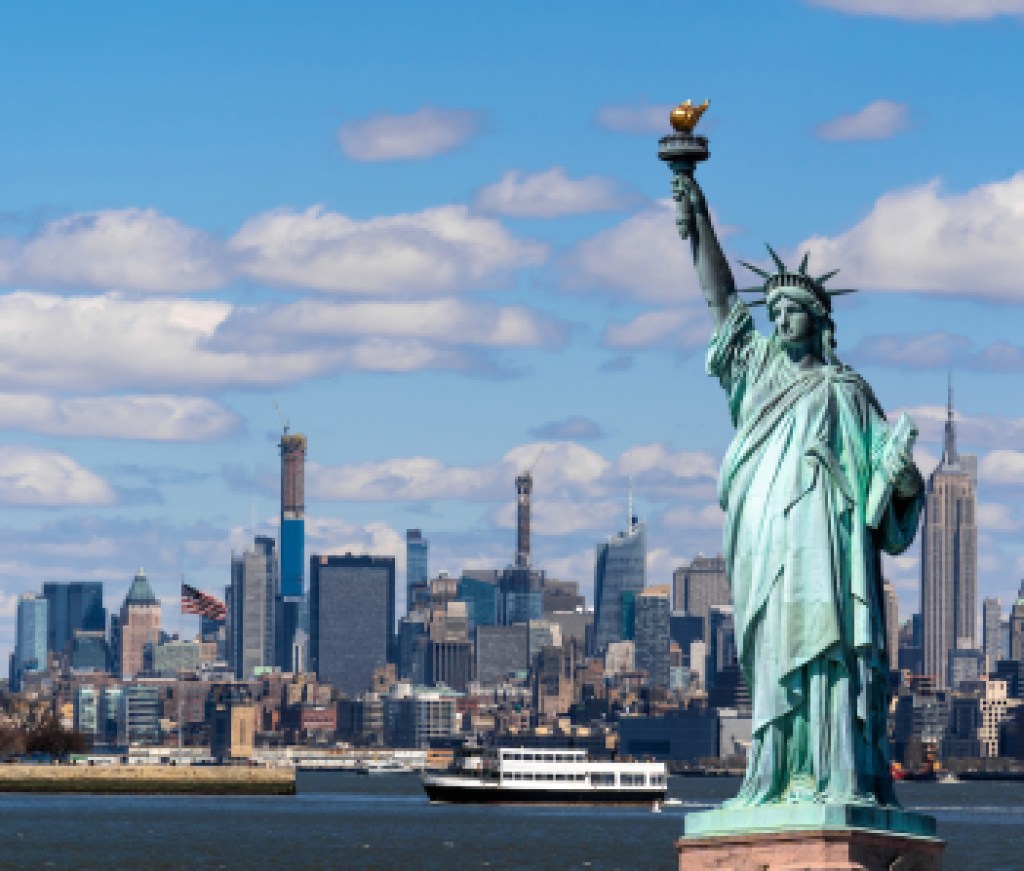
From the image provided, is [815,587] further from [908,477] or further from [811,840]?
[811,840]

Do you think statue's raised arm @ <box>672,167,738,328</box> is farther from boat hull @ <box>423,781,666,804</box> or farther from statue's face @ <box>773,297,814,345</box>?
boat hull @ <box>423,781,666,804</box>

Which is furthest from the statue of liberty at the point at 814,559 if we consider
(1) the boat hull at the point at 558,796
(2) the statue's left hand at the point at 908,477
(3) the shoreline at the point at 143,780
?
(3) the shoreline at the point at 143,780

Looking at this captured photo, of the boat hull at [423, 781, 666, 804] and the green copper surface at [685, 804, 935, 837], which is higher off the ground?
the green copper surface at [685, 804, 935, 837]

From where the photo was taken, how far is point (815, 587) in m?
21.1

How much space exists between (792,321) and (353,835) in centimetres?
7070

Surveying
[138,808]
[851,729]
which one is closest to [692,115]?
[851,729]

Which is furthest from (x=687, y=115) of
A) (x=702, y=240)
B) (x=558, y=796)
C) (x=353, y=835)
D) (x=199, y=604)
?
(x=558, y=796)

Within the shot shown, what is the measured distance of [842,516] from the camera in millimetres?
21297

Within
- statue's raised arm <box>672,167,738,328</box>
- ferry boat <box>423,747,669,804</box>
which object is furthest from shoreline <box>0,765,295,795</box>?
statue's raised arm <box>672,167,738,328</box>

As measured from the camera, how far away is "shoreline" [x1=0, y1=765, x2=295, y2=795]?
150 meters

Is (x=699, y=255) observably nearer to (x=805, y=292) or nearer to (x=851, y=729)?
(x=805, y=292)

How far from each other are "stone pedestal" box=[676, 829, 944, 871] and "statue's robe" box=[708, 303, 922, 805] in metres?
0.46

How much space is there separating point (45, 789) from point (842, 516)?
131723 millimetres

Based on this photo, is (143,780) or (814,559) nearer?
(814,559)
